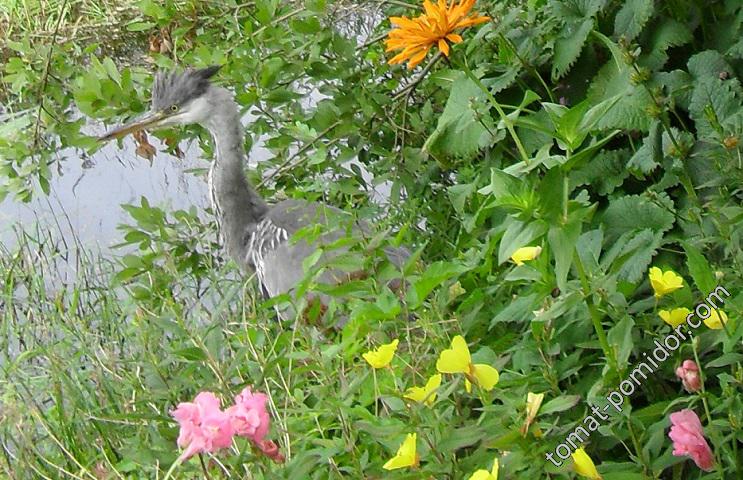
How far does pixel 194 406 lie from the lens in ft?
3.15

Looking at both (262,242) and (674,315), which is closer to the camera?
(674,315)

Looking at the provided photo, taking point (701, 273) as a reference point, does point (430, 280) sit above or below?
below

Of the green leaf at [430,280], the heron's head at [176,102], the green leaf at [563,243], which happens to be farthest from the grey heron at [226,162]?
the green leaf at [563,243]

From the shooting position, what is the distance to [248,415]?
3.24 ft

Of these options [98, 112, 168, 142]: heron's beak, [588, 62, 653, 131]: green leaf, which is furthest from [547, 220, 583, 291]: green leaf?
[98, 112, 168, 142]: heron's beak

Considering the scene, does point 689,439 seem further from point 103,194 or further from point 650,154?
point 103,194

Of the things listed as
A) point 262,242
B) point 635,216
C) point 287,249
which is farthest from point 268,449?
point 262,242

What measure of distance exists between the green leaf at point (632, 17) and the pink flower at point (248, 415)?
0.89 meters

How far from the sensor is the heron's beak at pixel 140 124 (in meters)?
2.76

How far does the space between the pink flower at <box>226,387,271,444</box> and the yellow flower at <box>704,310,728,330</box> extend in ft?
1.52

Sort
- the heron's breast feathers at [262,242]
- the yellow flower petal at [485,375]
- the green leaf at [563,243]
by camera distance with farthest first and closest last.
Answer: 1. the heron's breast feathers at [262,242]
2. the yellow flower petal at [485,375]
3. the green leaf at [563,243]

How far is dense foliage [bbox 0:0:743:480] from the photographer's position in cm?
107

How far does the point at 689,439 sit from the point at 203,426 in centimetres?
45

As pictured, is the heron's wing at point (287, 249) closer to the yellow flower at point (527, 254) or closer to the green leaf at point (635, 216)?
the green leaf at point (635, 216)
